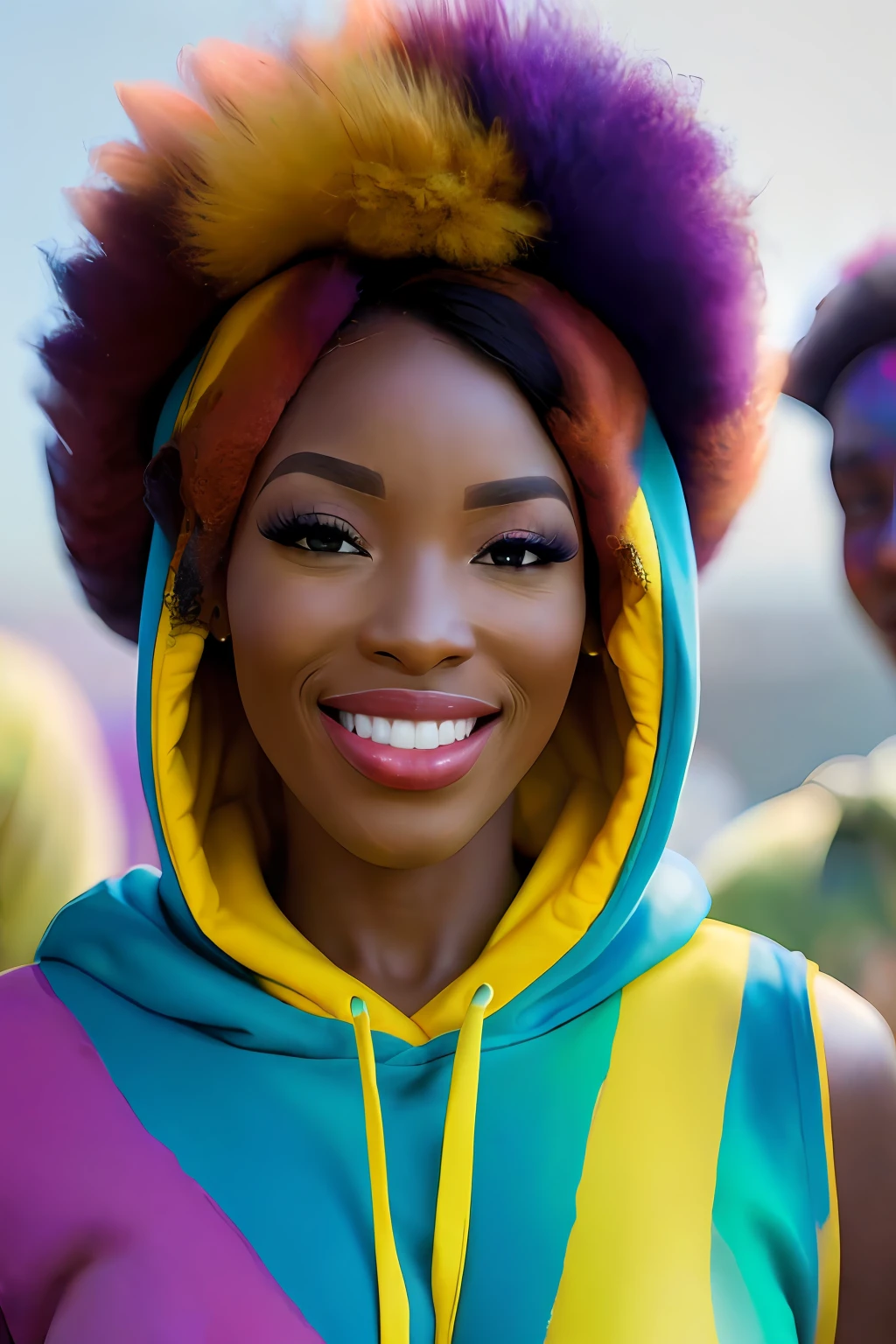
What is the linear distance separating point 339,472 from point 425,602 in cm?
11

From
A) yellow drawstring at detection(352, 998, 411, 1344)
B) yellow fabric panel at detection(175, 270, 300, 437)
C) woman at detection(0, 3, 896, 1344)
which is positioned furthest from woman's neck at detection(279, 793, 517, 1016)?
yellow fabric panel at detection(175, 270, 300, 437)

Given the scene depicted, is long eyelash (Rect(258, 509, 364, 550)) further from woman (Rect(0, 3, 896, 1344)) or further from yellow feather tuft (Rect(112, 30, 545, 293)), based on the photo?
yellow feather tuft (Rect(112, 30, 545, 293))

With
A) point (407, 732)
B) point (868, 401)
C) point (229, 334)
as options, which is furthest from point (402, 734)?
point (868, 401)

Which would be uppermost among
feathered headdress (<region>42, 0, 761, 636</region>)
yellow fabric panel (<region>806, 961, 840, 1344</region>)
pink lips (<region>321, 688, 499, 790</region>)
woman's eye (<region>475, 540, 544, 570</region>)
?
feathered headdress (<region>42, 0, 761, 636</region>)

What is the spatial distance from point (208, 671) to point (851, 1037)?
59cm

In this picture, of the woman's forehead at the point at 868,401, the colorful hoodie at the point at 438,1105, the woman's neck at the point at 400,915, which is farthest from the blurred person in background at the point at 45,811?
the woman's forehead at the point at 868,401

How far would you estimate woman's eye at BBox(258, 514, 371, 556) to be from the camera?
0.77 meters

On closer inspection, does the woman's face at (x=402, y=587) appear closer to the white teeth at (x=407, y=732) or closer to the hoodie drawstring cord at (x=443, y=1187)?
the white teeth at (x=407, y=732)

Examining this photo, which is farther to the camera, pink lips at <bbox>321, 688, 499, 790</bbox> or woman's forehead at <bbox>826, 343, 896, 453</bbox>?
woman's forehead at <bbox>826, 343, 896, 453</bbox>

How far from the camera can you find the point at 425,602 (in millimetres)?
730

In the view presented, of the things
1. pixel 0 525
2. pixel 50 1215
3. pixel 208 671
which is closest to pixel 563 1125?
pixel 50 1215

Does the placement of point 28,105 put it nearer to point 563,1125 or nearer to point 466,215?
point 466,215

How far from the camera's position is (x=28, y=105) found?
149 centimetres

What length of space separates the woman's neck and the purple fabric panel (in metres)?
0.20
